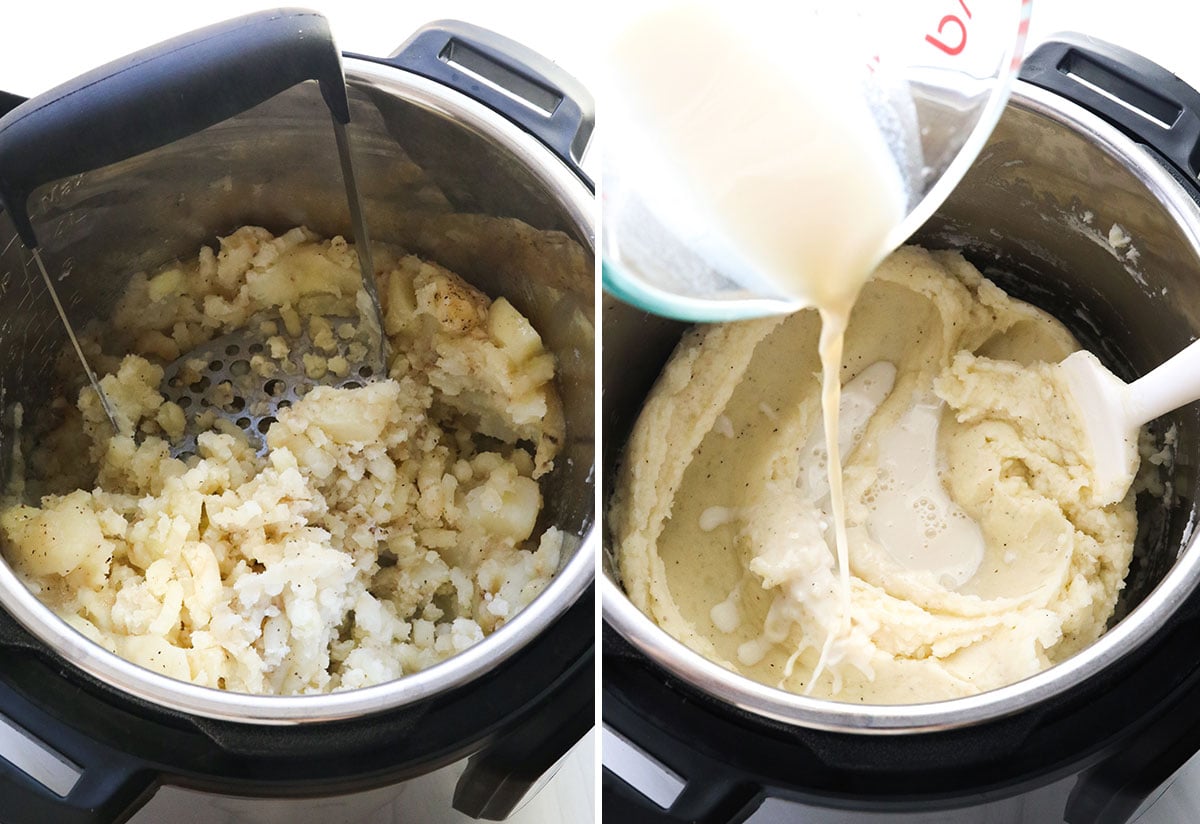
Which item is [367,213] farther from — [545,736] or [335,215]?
[545,736]

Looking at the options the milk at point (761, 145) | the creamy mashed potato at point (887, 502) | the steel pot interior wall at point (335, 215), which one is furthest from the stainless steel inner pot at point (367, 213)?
the milk at point (761, 145)

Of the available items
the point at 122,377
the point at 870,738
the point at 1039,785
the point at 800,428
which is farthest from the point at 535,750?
the point at 122,377

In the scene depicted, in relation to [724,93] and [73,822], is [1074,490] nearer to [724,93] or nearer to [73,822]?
[724,93]

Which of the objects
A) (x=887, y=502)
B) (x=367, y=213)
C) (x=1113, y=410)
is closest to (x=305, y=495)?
(x=367, y=213)

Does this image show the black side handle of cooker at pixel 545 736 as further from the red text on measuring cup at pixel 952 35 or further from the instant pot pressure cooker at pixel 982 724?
the red text on measuring cup at pixel 952 35

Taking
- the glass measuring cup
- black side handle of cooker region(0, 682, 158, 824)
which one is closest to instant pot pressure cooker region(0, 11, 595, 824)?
black side handle of cooker region(0, 682, 158, 824)

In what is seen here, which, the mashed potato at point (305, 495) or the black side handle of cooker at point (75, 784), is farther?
the mashed potato at point (305, 495)

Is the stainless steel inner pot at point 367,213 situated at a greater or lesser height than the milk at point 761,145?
lesser

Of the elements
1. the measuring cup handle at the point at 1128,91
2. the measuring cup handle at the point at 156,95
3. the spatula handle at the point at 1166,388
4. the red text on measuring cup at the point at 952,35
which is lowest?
the spatula handle at the point at 1166,388
